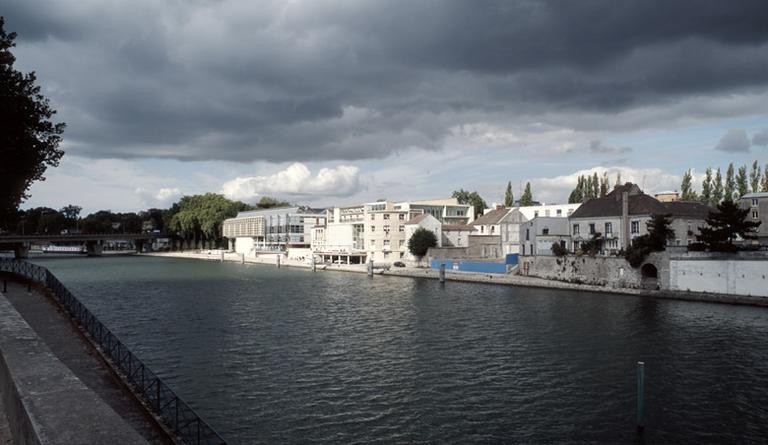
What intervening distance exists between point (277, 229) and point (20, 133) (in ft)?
416

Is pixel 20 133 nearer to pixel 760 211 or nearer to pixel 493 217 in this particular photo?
pixel 493 217

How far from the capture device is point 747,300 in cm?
5578

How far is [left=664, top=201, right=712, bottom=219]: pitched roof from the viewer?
250 ft

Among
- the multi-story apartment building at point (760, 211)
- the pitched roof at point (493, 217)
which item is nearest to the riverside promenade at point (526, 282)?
the pitched roof at point (493, 217)

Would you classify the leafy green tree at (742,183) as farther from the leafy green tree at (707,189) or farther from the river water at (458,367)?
the river water at (458,367)

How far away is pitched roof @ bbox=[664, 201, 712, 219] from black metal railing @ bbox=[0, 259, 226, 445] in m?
70.5

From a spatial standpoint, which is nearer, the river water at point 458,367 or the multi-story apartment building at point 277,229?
the river water at point 458,367

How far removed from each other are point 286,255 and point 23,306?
11116cm

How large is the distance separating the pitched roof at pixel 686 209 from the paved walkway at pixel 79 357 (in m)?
71.9

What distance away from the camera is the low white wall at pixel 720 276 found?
55.8 metres

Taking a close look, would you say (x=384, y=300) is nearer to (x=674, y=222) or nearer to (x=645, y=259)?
(x=645, y=259)

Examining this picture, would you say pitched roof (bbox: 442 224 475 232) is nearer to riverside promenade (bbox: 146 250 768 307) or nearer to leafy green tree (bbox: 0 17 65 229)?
riverside promenade (bbox: 146 250 768 307)

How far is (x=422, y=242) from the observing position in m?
106

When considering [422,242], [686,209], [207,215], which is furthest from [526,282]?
[207,215]
